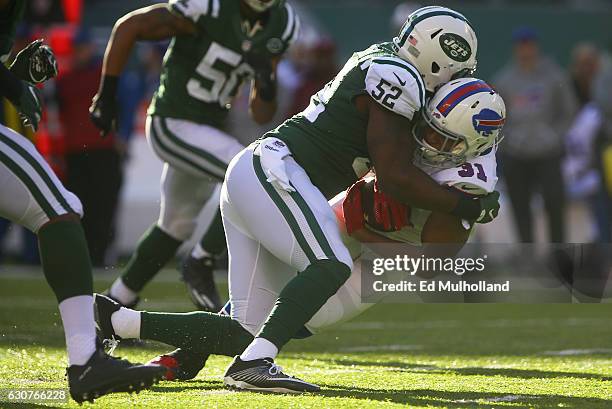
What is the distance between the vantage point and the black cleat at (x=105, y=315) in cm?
415

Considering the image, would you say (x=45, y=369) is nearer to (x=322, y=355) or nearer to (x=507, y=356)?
(x=322, y=355)

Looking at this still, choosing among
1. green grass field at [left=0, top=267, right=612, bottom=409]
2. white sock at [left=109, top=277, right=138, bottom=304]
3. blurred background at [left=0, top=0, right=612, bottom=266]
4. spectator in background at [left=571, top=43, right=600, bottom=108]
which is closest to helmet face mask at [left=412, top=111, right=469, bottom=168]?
green grass field at [left=0, top=267, right=612, bottom=409]

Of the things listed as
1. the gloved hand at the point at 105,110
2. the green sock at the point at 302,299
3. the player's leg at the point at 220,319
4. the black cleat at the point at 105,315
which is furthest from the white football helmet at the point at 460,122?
the gloved hand at the point at 105,110

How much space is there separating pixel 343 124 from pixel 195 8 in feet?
5.45

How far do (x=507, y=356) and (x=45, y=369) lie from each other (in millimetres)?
1967

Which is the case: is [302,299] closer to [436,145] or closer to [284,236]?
[284,236]

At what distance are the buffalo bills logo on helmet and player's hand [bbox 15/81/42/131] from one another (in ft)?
4.61

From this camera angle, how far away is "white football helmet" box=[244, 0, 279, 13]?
5.76 metres

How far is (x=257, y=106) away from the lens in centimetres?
611

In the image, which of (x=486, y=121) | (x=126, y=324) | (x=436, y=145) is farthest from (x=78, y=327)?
(x=486, y=121)

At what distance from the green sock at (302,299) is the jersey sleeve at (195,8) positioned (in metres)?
1.98

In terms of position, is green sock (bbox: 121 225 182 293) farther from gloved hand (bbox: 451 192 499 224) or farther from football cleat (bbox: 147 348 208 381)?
gloved hand (bbox: 451 192 499 224)

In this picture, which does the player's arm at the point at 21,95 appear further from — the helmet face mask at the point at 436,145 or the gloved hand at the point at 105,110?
the gloved hand at the point at 105,110

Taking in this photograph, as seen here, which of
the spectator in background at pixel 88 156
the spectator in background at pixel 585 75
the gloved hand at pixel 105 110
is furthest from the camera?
the spectator in background at pixel 585 75
